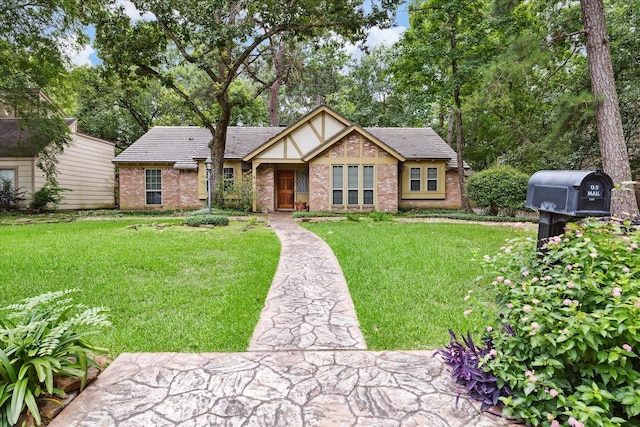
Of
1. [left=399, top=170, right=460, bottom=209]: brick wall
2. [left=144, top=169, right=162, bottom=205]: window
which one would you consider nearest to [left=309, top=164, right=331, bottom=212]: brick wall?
[left=399, top=170, right=460, bottom=209]: brick wall

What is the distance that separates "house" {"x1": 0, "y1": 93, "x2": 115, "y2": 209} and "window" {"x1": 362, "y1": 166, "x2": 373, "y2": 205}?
1312cm

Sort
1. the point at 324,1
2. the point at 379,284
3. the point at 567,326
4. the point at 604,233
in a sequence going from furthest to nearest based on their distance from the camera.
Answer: the point at 324,1
the point at 379,284
the point at 604,233
the point at 567,326

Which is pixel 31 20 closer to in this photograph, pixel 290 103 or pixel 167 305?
pixel 167 305

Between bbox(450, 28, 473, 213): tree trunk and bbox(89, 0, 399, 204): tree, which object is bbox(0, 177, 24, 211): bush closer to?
bbox(89, 0, 399, 204): tree

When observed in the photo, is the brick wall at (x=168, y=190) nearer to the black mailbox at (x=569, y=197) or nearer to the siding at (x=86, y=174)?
the siding at (x=86, y=174)

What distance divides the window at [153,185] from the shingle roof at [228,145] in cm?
72

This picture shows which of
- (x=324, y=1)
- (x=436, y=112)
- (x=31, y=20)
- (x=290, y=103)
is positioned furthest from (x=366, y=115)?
(x=31, y=20)

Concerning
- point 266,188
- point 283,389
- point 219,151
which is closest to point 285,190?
point 266,188

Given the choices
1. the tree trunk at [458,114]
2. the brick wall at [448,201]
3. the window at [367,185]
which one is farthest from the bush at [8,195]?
the tree trunk at [458,114]

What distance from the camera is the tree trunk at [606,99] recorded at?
7859 millimetres

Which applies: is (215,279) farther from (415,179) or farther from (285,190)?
(415,179)

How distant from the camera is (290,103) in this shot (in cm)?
3075

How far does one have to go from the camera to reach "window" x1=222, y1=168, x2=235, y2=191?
Answer: 1612 cm

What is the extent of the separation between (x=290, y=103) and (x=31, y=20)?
66.6 feet
